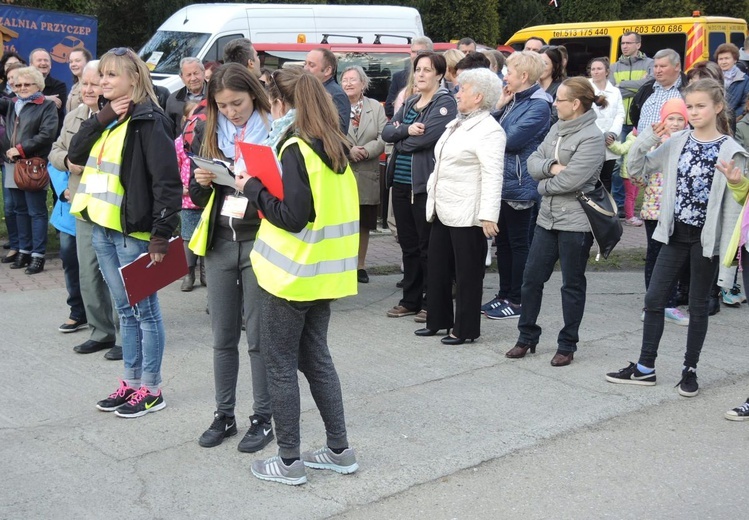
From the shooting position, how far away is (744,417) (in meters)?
5.46

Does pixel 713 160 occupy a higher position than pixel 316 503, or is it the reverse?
pixel 713 160

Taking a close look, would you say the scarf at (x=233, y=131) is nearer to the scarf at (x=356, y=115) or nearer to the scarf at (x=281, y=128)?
the scarf at (x=281, y=128)

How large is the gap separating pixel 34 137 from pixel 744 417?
6427 mm

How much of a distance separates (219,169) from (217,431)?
1397 mm

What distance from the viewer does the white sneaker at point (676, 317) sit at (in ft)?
24.9

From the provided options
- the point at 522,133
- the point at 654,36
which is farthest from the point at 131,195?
the point at 654,36

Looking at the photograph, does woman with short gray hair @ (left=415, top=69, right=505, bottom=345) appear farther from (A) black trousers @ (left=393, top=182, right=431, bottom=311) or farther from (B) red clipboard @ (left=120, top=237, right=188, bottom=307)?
(B) red clipboard @ (left=120, top=237, right=188, bottom=307)

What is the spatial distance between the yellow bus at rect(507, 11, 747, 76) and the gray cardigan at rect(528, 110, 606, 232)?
1199cm

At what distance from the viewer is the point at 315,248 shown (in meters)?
4.22

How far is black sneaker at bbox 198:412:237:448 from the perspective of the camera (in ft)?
16.1

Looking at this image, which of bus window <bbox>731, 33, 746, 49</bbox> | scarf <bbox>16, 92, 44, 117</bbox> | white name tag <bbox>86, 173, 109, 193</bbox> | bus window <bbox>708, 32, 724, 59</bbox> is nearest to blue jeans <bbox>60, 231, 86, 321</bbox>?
white name tag <bbox>86, 173, 109, 193</bbox>

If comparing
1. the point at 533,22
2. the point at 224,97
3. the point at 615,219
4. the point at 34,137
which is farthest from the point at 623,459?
the point at 533,22

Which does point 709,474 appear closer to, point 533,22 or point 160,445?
point 160,445

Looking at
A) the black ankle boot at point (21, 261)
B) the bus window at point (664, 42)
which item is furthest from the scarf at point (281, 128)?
the bus window at point (664, 42)
